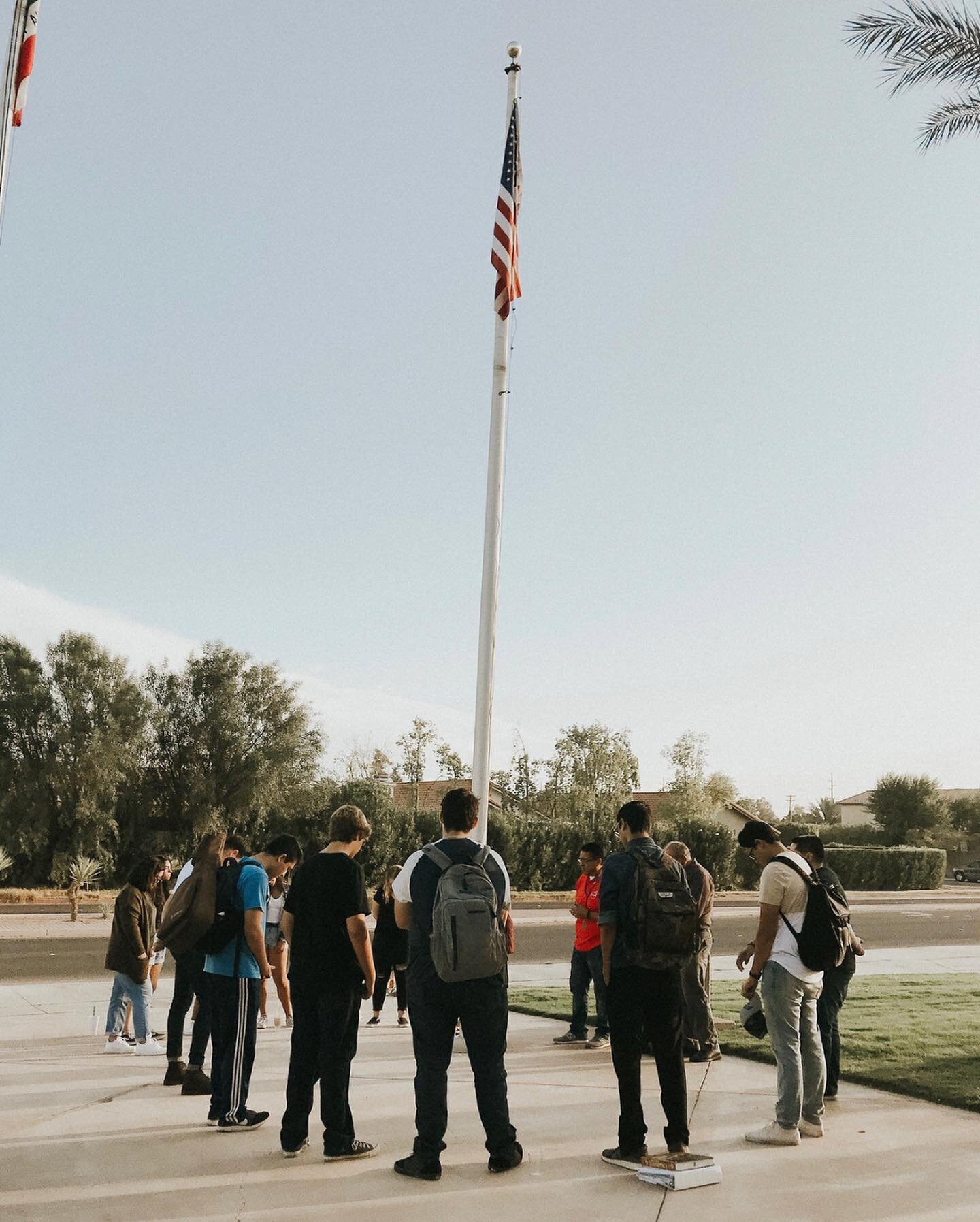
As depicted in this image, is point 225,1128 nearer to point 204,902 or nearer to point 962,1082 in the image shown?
point 204,902

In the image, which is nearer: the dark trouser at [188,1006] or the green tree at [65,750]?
the dark trouser at [188,1006]

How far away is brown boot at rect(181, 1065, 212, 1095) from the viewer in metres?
7.54

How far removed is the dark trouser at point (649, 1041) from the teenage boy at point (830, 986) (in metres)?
1.88

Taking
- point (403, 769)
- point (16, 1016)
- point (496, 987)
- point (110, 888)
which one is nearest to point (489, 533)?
point (496, 987)

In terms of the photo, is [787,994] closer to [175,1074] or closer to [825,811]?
[175,1074]

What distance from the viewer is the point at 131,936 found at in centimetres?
898

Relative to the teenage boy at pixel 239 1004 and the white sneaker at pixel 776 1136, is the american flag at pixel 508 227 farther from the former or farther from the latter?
the white sneaker at pixel 776 1136

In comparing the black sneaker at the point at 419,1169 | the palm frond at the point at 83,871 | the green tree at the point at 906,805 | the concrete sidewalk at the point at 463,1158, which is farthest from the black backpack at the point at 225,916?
the green tree at the point at 906,805

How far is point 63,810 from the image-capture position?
3556cm

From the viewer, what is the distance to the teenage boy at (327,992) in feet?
19.0

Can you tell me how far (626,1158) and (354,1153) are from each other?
1.43 metres

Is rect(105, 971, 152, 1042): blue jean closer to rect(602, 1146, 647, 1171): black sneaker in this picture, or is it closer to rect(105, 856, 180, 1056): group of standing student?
rect(105, 856, 180, 1056): group of standing student

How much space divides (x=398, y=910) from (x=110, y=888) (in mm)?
32167

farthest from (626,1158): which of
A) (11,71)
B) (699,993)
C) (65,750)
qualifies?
(65,750)
